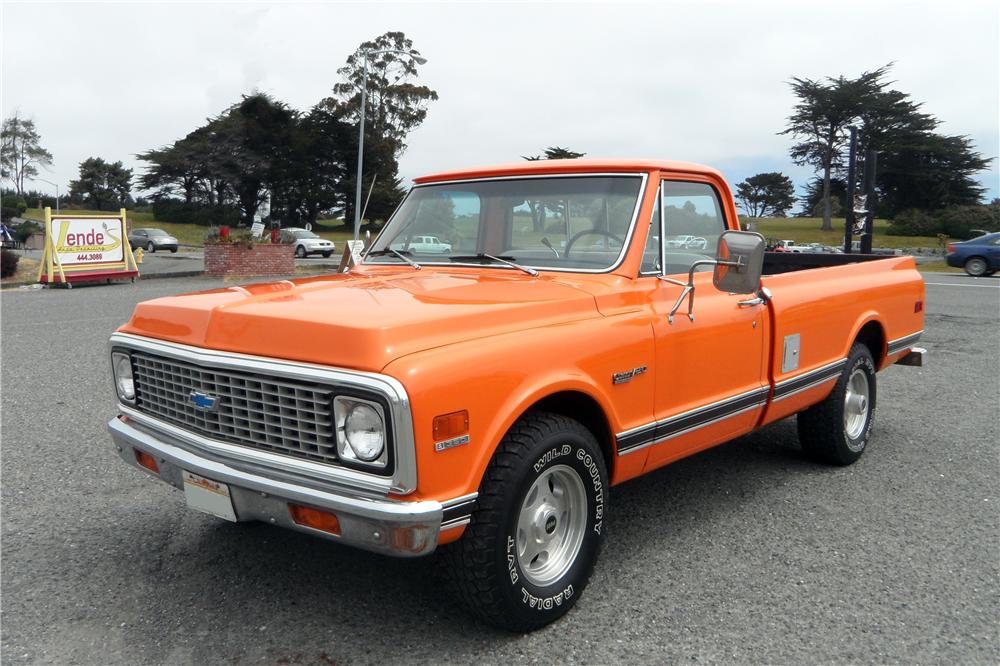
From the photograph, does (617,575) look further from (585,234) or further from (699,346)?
(585,234)

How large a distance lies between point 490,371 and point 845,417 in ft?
11.0

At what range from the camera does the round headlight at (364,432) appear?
2.53 m

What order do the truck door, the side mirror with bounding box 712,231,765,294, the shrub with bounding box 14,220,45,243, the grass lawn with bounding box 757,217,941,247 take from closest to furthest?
the side mirror with bounding box 712,231,765,294
the truck door
the shrub with bounding box 14,220,45,243
the grass lawn with bounding box 757,217,941,247

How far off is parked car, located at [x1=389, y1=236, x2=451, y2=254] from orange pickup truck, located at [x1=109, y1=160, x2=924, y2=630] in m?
0.02

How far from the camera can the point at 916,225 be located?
51438 millimetres

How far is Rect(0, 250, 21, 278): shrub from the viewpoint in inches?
790

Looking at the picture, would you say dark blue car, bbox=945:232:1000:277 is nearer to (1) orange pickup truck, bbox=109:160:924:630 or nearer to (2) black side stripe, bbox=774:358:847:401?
(2) black side stripe, bbox=774:358:847:401

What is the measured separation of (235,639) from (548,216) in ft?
7.59

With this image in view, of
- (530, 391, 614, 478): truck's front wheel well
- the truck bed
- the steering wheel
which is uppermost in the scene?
the steering wheel

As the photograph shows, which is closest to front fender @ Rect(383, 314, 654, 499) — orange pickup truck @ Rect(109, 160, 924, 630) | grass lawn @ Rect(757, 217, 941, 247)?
orange pickup truck @ Rect(109, 160, 924, 630)

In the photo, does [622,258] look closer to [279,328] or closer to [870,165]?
[279,328]

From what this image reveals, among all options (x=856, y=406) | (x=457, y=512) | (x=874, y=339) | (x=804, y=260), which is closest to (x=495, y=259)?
(x=457, y=512)

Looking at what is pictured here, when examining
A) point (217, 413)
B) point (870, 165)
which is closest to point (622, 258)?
point (217, 413)

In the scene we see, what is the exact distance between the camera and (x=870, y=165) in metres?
15.5
